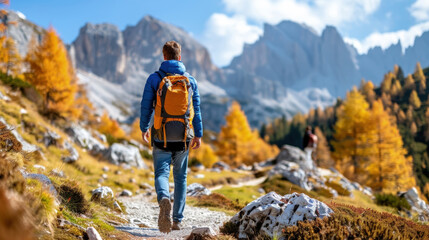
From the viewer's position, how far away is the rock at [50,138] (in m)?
14.7

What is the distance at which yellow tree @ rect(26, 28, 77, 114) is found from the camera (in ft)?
80.9

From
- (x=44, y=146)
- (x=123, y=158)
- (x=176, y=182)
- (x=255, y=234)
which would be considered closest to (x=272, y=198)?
(x=255, y=234)

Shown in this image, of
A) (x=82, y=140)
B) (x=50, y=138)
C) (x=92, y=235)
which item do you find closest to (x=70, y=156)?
(x=50, y=138)

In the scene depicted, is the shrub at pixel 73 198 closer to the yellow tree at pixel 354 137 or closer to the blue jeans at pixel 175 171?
the blue jeans at pixel 175 171

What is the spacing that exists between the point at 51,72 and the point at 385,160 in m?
34.5

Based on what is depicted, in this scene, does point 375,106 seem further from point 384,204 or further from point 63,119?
point 63,119

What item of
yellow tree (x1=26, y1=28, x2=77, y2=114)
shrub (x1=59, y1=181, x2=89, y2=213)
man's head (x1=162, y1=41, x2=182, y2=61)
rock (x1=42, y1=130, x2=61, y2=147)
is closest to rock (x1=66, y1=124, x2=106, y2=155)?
yellow tree (x1=26, y1=28, x2=77, y2=114)

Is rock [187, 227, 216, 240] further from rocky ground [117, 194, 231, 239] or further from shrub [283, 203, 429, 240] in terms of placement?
shrub [283, 203, 429, 240]

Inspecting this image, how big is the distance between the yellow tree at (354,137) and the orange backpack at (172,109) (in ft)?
106

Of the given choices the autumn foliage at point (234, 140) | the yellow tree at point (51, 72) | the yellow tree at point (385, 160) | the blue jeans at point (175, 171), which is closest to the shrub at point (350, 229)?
the blue jeans at point (175, 171)

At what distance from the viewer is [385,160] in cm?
3142

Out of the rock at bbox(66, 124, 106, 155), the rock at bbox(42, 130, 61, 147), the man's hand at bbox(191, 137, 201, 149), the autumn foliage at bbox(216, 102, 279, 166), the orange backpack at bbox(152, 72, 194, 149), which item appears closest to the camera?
the orange backpack at bbox(152, 72, 194, 149)

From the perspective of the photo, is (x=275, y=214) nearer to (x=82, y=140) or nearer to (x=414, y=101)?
(x=82, y=140)

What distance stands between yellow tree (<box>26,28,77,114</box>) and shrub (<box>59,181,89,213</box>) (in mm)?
21188
